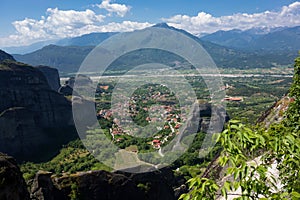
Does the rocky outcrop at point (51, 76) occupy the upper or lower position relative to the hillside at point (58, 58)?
lower

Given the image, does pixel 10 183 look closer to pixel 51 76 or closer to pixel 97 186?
pixel 97 186

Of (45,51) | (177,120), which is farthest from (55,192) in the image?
(45,51)

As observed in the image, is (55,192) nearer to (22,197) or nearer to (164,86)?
(22,197)

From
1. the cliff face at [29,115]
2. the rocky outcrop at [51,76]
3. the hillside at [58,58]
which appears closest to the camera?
the cliff face at [29,115]

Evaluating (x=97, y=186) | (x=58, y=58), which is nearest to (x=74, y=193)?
(x=97, y=186)

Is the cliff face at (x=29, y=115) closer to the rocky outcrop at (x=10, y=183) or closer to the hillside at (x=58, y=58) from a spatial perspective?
the rocky outcrop at (x=10, y=183)

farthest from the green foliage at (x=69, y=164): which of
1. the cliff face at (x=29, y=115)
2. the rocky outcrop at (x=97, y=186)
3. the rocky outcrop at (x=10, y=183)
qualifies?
the rocky outcrop at (x=10, y=183)
